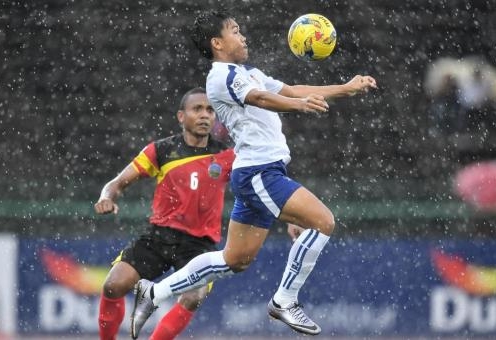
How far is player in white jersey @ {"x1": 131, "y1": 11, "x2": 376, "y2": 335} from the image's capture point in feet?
28.0

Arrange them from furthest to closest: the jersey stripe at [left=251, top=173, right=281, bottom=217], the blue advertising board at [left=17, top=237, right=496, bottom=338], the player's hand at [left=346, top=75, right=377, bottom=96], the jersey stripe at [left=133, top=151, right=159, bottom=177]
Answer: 1. the blue advertising board at [left=17, top=237, right=496, bottom=338]
2. the jersey stripe at [left=133, top=151, right=159, bottom=177]
3. the jersey stripe at [left=251, top=173, right=281, bottom=217]
4. the player's hand at [left=346, top=75, right=377, bottom=96]

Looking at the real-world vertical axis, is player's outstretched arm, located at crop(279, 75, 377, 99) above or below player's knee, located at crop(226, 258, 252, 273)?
above

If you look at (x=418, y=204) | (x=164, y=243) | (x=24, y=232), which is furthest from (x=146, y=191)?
(x=164, y=243)

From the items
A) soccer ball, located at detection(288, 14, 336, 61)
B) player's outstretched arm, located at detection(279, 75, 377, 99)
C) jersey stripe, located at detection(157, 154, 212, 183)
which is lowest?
jersey stripe, located at detection(157, 154, 212, 183)

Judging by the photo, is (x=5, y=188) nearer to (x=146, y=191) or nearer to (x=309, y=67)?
(x=146, y=191)

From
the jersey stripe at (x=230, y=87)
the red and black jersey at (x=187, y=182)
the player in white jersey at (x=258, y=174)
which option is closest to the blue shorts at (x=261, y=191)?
the player in white jersey at (x=258, y=174)

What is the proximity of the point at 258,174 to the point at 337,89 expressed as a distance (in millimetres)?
655

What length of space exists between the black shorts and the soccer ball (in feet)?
5.30

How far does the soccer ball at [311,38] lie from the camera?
8.57 meters

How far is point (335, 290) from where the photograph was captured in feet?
39.6

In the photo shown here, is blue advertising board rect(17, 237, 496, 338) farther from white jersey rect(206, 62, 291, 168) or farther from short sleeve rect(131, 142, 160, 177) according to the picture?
white jersey rect(206, 62, 291, 168)

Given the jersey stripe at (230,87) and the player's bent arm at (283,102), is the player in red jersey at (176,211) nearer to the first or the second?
the jersey stripe at (230,87)

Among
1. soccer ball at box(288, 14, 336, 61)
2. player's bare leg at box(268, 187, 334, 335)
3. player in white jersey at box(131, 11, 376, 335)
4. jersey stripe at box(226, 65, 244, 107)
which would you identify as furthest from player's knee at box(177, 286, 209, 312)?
soccer ball at box(288, 14, 336, 61)

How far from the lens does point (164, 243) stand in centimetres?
964
